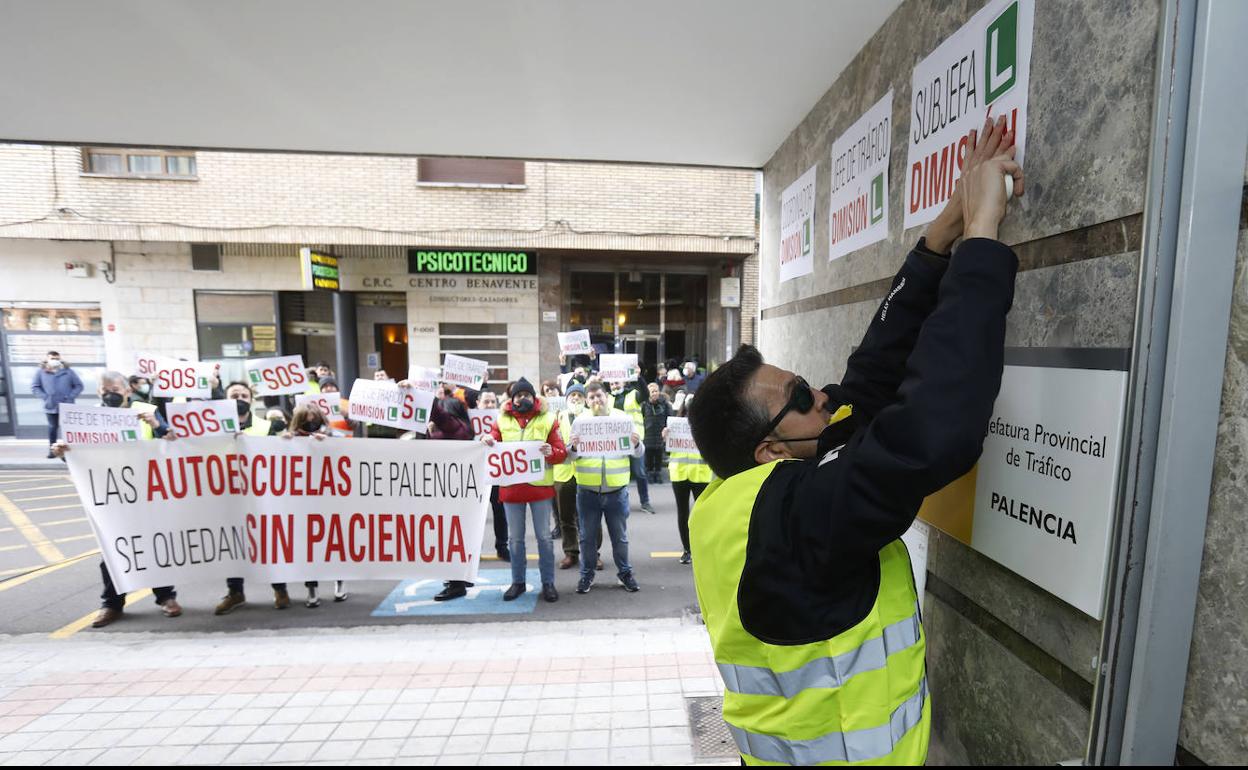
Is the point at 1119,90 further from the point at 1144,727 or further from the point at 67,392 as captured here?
the point at 67,392

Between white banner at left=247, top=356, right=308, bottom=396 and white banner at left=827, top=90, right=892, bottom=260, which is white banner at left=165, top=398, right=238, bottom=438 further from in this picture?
white banner at left=827, top=90, right=892, bottom=260

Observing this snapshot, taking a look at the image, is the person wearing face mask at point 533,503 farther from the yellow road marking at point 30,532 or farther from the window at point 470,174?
the window at point 470,174

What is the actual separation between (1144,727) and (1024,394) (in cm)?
72

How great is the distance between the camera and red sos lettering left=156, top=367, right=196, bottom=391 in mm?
6883

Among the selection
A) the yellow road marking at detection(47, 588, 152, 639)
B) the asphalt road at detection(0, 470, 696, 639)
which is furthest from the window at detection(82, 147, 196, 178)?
the yellow road marking at detection(47, 588, 152, 639)

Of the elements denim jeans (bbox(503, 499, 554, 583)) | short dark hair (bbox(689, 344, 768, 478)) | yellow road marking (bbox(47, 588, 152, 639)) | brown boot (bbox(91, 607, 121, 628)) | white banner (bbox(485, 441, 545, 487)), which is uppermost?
short dark hair (bbox(689, 344, 768, 478))

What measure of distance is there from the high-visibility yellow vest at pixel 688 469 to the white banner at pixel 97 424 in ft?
16.7

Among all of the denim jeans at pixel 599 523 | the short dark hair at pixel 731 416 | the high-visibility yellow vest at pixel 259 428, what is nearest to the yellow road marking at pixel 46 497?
the high-visibility yellow vest at pixel 259 428

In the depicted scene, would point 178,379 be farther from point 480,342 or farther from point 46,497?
point 480,342

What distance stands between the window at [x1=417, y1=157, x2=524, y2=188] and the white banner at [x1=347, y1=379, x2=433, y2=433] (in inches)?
332

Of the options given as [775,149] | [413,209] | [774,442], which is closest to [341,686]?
[774,442]

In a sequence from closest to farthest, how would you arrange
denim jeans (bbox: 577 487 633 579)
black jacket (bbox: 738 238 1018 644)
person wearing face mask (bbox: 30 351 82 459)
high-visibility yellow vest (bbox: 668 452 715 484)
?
black jacket (bbox: 738 238 1018 644) → denim jeans (bbox: 577 487 633 579) → high-visibility yellow vest (bbox: 668 452 715 484) → person wearing face mask (bbox: 30 351 82 459)

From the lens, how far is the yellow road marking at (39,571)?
6078 mm

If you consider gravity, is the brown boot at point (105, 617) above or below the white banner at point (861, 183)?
below
